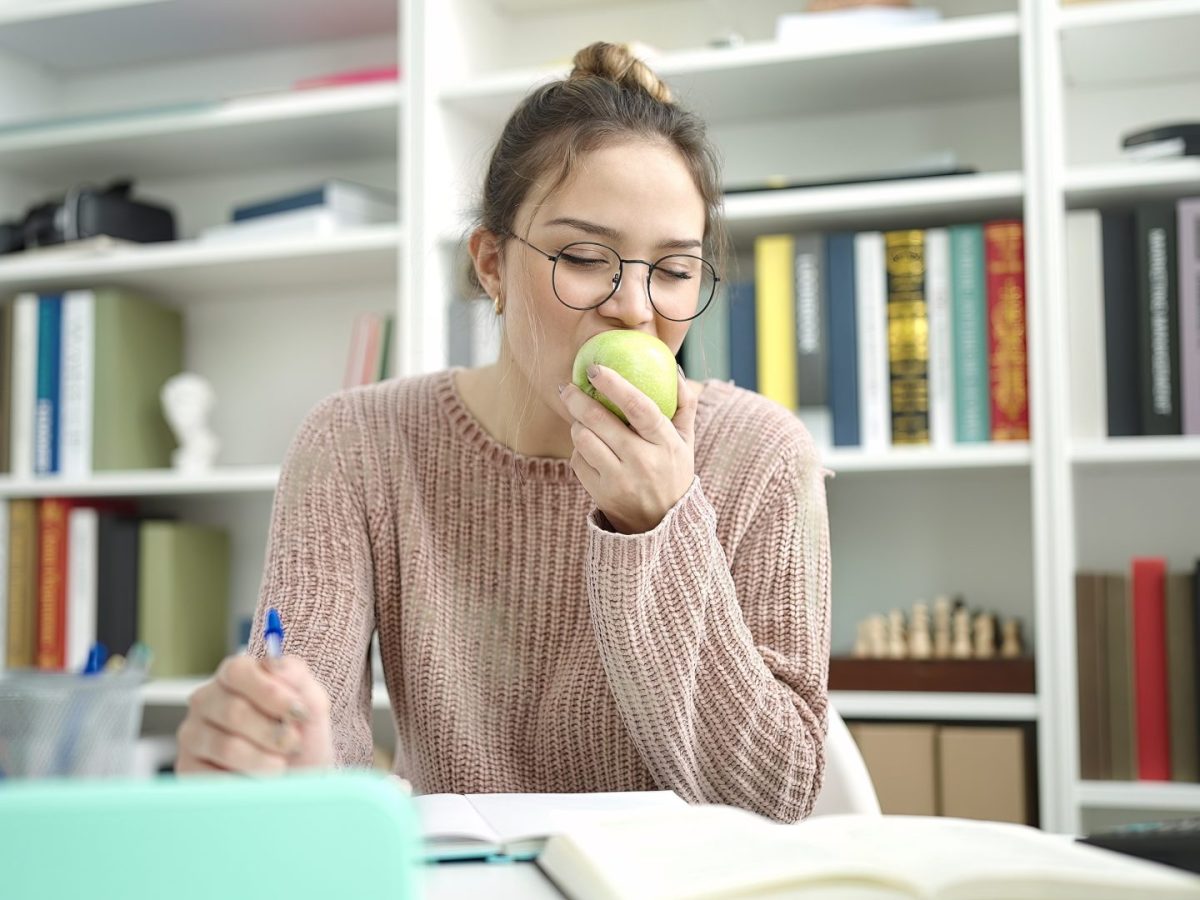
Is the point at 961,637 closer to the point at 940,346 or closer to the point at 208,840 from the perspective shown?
the point at 940,346

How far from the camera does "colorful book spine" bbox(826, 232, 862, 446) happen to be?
1.86 metres

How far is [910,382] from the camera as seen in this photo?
1.85 m

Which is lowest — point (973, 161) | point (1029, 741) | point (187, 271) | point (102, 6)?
point (1029, 741)

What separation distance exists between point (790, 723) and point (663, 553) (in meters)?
0.18

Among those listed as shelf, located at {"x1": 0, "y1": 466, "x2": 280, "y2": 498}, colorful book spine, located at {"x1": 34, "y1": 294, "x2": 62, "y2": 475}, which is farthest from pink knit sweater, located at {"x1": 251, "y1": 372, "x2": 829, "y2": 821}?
colorful book spine, located at {"x1": 34, "y1": 294, "x2": 62, "y2": 475}

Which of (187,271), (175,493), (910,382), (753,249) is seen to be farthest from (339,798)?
(175,493)

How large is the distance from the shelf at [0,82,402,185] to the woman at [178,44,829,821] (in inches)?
35.4

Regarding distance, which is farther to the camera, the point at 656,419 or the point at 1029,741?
the point at 1029,741

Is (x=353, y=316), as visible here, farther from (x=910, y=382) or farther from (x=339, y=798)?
(x=339, y=798)

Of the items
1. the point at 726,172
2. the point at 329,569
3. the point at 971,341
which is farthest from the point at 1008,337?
the point at 329,569

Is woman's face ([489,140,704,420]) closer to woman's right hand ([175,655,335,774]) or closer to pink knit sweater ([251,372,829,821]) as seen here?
pink knit sweater ([251,372,829,821])

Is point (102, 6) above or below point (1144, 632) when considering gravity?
above

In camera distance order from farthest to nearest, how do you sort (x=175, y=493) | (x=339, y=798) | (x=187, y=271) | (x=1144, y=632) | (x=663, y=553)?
(x=175, y=493) → (x=187, y=271) → (x=1144, y=632) → (x=663, y=553) → (x=339, y=798)

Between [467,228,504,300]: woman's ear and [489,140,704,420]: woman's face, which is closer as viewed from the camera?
[489,140,704,420]: woman's face
